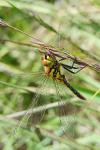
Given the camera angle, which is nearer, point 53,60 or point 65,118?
point 53,60

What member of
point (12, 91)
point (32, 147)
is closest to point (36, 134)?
point (32, 147)

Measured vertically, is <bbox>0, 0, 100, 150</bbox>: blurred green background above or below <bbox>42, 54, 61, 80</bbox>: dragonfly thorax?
below

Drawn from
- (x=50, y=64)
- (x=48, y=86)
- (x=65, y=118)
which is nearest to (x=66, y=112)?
(x=65, y=118)

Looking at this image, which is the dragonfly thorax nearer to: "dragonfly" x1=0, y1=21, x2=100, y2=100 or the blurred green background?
"dragonfly" x1=0, y1=21, x2=100, y2=100

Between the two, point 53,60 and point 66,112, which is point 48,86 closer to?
point 66,112

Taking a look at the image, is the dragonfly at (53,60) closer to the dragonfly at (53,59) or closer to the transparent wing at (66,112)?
the dragonfly at (53,59)

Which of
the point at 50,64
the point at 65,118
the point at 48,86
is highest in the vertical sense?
the point at 50,64

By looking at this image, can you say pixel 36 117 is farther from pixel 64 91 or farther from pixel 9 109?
pixel 9 109

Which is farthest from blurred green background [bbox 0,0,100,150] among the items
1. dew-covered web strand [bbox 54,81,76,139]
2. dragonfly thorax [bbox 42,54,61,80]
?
dragonfly thorax [bbox 42,54,61,80]

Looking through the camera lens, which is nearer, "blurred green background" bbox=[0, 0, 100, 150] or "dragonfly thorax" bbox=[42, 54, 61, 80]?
"dragonfly thorax" bbox=[42, 54, 61, 80]
